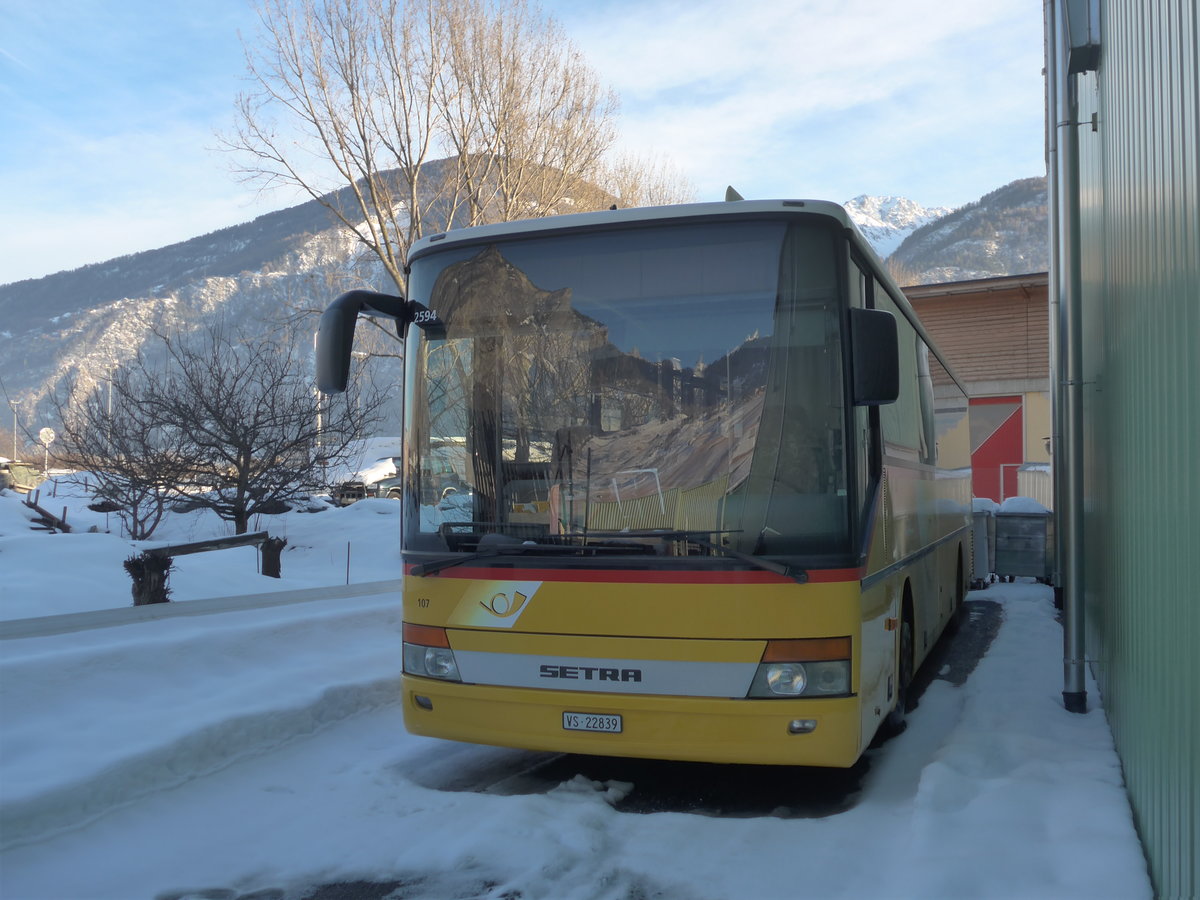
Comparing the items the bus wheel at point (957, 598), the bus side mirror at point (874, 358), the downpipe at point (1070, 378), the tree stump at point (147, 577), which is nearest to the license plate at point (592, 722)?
the bus side mirror at point (874, 358)

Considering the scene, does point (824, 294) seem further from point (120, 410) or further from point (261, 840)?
point (120, 410)

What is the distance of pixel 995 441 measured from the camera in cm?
2941

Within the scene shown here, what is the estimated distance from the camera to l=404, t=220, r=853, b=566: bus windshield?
17.4ft

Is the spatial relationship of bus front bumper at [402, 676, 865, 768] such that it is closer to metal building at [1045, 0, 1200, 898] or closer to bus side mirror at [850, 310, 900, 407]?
metal building at [1045, 0, 1200, 898]

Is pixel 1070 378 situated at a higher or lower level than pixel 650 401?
higher

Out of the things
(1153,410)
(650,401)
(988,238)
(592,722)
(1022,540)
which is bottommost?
(592,722)

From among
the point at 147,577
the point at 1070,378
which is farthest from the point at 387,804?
the point at 1070,378

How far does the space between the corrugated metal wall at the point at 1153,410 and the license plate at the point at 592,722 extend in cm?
234

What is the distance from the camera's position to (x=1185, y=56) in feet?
11.1

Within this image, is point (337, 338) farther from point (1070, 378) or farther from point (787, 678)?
point (1070, 378)

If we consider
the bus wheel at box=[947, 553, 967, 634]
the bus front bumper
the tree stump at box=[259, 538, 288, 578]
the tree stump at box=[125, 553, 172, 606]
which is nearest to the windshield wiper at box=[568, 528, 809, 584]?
the bus front bumper

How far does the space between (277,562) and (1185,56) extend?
555 inches

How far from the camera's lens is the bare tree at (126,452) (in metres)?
17.8

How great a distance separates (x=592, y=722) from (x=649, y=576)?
80 centimetres
